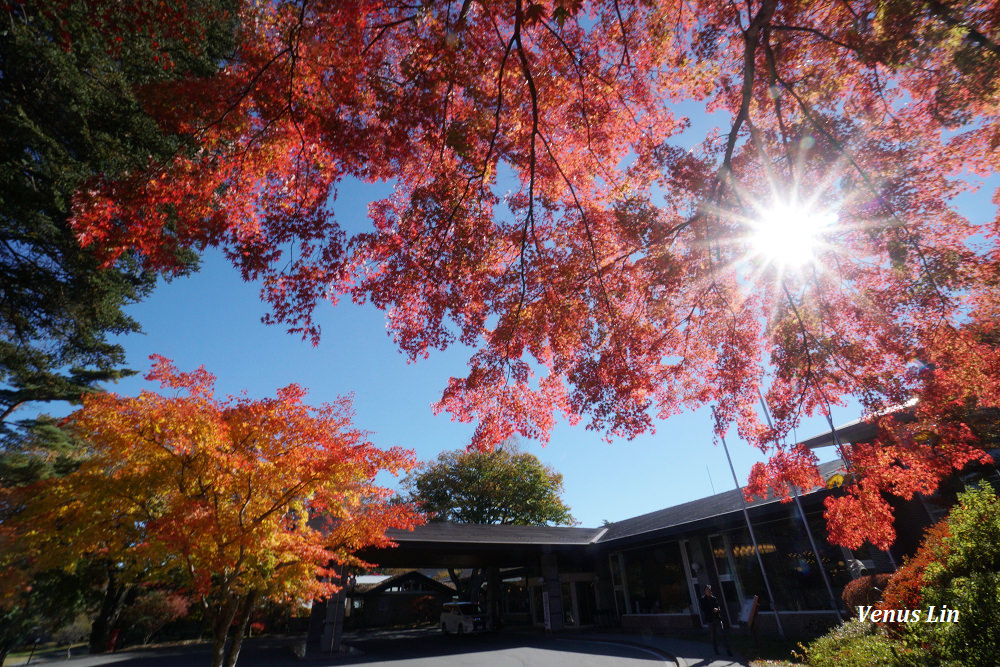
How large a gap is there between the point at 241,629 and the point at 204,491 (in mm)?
2685

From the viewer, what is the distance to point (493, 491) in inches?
1407

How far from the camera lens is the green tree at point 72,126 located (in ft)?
27.4

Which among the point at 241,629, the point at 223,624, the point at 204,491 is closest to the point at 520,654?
the point at 241,629

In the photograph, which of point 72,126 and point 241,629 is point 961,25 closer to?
point 241,629

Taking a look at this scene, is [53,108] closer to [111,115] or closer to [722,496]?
[111,115]

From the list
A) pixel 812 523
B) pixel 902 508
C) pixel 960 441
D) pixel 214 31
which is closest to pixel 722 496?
pixel 812 523

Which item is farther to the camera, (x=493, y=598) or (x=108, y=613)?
(x=493, y=598)

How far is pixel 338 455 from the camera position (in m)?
8.20

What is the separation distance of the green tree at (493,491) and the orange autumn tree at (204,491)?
28.5m

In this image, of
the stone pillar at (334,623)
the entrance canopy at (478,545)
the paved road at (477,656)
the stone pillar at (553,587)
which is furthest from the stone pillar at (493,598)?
the stone pillar at (334,623)

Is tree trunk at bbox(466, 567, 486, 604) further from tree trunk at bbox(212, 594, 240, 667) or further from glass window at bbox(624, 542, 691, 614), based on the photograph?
tree trunk at bbox(212, 594, 240, 667)

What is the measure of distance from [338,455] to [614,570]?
56.2 ft

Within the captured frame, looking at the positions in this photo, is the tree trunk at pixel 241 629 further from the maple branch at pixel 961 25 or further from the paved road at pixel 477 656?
the maple branch at pixel 961 25

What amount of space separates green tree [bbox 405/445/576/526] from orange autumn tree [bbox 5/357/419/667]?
28545 mm
